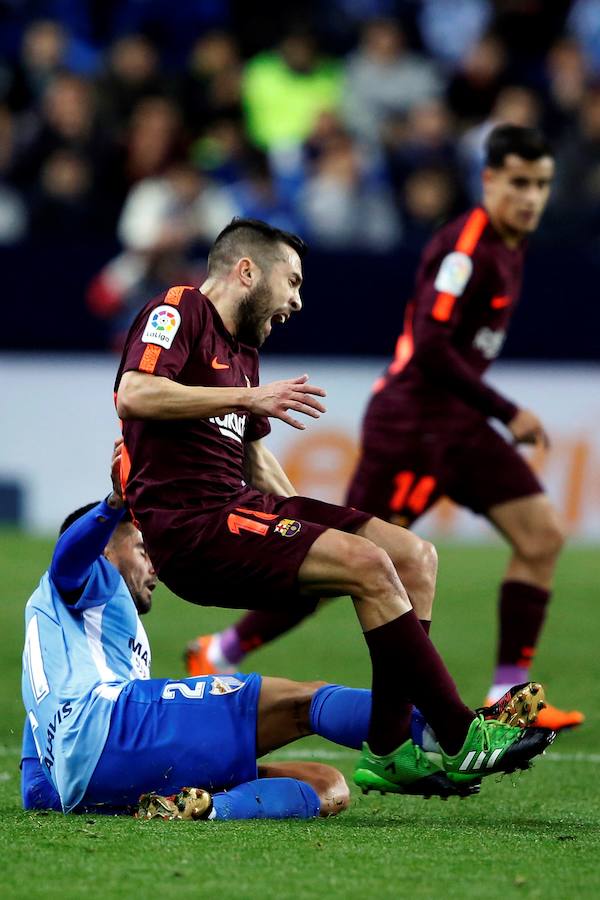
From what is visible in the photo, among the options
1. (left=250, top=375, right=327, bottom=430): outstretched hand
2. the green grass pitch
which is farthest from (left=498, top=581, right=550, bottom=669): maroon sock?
(left=250, top=375, right=327, bottom=430): outstretched hand

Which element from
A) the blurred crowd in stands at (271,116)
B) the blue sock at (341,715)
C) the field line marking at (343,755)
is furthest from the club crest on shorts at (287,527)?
the blurred crowd in stands at (271,116)

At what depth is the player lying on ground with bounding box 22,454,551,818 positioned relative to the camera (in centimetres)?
509

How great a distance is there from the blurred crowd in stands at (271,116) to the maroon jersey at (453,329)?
6.02 metres

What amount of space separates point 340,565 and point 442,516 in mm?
8946

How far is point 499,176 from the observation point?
7930 mm

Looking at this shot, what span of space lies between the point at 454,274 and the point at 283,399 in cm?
307

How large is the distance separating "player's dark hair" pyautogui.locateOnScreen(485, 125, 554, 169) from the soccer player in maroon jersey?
8.97 feet

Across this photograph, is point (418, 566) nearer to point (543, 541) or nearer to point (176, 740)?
point (176, 740)

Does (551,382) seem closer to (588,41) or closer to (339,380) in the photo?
(339,380)

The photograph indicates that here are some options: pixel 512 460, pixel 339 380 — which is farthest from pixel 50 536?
pixel 512 460

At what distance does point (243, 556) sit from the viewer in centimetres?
505

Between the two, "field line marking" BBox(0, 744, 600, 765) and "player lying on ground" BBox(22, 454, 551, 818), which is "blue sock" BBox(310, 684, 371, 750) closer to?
"player lying on ground" BBox(22, 454, 551, 818)

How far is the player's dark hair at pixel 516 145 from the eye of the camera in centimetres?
789

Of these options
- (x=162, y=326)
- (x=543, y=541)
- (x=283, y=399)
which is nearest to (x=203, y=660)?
(x=543, y=541)
